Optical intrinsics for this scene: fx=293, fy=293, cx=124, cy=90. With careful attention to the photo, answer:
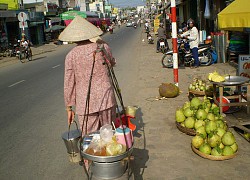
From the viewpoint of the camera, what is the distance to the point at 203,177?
3701 millimetres

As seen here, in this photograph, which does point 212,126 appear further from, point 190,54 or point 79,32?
point 190,54

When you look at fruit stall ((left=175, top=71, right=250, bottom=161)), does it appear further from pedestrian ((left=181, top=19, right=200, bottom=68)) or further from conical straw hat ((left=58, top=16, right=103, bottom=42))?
pedestrian ((left=181, top=19, right=200, bottom=68))

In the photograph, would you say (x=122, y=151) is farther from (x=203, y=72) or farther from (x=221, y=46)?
(x=221, y=46)

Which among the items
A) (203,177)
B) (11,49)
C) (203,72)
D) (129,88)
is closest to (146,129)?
(203,177)

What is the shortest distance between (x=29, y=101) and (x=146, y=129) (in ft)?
13.7

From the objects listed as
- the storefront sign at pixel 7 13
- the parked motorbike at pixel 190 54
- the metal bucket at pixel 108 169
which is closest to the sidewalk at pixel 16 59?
the storefront sign at pixel 7 13

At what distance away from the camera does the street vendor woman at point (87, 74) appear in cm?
321

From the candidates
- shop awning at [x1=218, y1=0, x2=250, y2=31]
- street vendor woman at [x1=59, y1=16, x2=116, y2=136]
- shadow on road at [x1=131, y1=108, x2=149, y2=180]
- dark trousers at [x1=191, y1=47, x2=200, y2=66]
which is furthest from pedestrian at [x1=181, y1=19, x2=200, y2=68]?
street vendor woman at [x1=59, y1=16, x2=116, y2=136]

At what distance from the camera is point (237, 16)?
14.8ft

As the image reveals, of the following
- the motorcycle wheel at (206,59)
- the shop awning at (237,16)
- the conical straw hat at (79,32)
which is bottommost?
the motorcycle wheel at (206,59)

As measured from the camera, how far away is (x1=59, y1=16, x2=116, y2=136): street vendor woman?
3.21 m

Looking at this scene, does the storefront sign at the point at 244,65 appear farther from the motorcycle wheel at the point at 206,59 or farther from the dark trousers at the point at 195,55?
the motorcycle wheel at the point at 206,59

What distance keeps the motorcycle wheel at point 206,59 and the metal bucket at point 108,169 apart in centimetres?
955

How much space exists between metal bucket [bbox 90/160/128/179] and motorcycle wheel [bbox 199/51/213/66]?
9.55 metres
